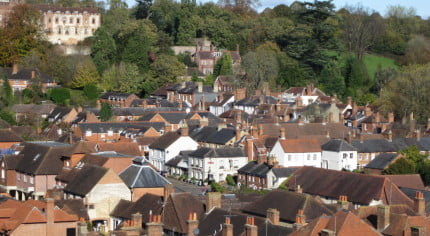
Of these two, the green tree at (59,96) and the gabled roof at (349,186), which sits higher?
the green tree at (59,96)

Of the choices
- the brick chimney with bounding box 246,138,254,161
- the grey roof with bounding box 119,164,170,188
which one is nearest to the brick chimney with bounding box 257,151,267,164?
the brick chimney with bounding box 246,138,254,161

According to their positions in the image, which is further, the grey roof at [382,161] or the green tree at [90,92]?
the green tree at [90,92]

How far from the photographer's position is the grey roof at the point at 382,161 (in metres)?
55.5

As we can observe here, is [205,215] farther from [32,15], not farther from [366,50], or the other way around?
[366,50]

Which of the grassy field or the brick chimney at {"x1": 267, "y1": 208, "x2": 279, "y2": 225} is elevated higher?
the grassy field

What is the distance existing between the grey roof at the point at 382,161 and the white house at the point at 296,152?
413 centimetres

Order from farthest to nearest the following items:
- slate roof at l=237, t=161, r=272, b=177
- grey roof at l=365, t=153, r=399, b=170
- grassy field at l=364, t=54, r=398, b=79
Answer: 1. grassy field at l=364, t=54, r=398, b=79
2. grey roof at l=365, t=153, r=399, b=170
3. slate roof at l=237, t=161, r=272, b=177

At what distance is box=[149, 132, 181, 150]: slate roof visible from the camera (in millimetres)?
63156

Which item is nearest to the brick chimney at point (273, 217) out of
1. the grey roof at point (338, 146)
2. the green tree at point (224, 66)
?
the grey roof at point (338, 146)

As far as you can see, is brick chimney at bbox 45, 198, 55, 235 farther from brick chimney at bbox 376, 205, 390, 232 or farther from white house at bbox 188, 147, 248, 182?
white house at bbox 188, 147, 248, 182

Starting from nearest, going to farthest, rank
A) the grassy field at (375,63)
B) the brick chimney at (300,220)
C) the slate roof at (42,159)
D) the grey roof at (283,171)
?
the brick chimney at (300,220), the slate roof at (42,159), the grey roof at (283,171), the grassy field at (375,63)

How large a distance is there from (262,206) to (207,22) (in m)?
61.7

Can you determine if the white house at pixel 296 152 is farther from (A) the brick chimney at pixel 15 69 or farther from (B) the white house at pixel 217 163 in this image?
(A) the brick chimney at pixel 15 69

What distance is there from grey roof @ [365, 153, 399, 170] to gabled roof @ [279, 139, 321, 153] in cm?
432
